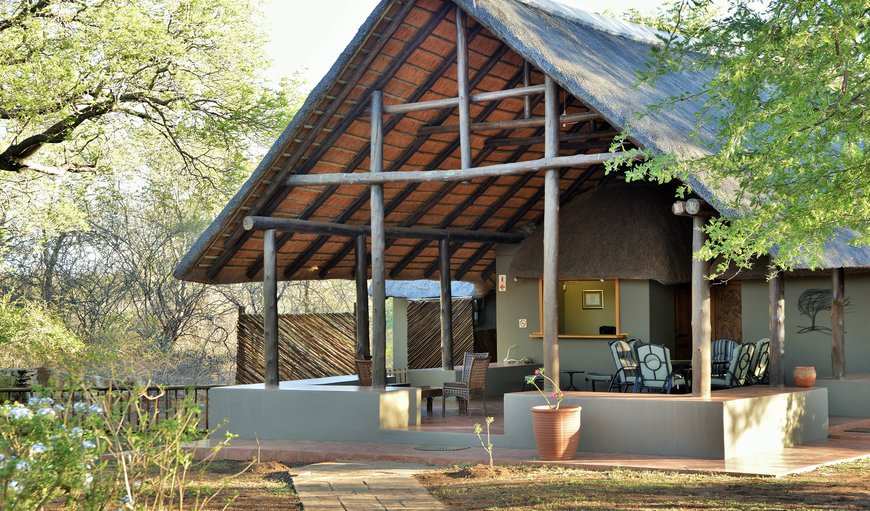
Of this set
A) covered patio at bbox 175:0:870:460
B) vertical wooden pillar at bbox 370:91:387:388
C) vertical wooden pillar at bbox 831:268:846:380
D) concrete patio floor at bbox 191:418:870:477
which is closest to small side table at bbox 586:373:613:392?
covered patio at bbox 175:0:870:460

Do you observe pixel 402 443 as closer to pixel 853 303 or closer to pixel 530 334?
pixel 530 334

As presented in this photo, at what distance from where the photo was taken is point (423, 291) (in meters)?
19.4

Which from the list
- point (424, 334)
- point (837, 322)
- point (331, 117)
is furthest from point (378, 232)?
point (424, 334)

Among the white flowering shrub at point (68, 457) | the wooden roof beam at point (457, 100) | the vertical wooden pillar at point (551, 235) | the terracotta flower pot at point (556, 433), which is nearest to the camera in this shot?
the white flowering shrub at point (68, 457)

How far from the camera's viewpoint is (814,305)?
1347 cm

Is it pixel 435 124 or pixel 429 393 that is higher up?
pixel 435 124

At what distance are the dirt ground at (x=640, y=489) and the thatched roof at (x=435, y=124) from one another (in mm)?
2427

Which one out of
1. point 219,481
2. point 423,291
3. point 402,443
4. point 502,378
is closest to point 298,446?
point 402,443

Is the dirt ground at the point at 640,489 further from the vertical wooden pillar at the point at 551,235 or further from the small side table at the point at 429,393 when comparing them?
the small side table at the point at 429,393

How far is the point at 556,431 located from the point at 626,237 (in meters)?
5.51

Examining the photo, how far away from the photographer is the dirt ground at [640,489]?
23.1ft

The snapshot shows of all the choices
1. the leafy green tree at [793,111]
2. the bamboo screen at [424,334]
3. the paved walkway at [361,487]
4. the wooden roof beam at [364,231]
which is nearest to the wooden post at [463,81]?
the wooden roof beam at [364,231]

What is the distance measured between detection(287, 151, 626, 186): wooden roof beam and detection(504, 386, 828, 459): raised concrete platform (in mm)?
2274

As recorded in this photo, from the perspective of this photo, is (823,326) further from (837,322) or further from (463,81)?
(463,81)
